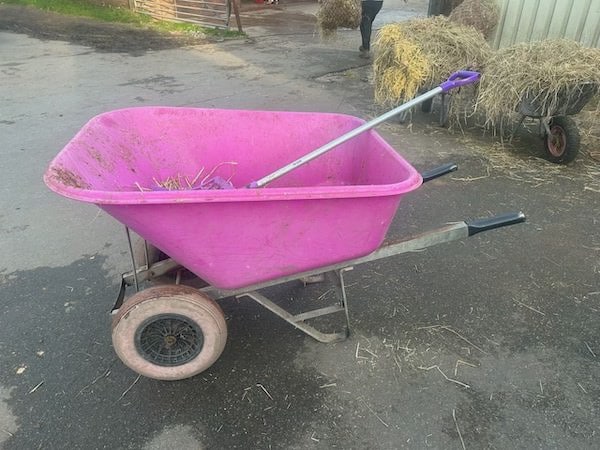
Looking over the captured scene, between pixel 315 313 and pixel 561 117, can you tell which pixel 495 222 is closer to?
pixel 315 313

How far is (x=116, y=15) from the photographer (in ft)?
38.4

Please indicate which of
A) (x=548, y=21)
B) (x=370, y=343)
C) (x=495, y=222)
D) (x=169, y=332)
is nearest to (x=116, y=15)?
(x=548, y=21)

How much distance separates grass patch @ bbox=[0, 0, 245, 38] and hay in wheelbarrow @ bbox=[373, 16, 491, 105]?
231 inches

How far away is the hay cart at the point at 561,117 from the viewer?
13.2 feet

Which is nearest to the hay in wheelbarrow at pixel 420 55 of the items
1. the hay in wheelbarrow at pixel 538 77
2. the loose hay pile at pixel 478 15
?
the hay in wheelbarrow at pixel 538 77

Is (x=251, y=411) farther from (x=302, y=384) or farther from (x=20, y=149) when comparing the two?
(x=20, y=149)

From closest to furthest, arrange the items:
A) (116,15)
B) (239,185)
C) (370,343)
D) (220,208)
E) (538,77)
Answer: (220,208), (370,343), (239,185), (538,77), (116,15)

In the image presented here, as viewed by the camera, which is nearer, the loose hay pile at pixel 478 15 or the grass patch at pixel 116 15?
the loose hay pile at pixel 478 15

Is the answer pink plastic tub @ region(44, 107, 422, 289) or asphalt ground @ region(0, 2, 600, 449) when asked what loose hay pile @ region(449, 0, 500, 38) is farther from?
pink plastic tub @ region(44, 107, 422, 289)

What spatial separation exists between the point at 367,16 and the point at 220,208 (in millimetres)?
7726

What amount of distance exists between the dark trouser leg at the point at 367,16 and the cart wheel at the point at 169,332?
745 cm

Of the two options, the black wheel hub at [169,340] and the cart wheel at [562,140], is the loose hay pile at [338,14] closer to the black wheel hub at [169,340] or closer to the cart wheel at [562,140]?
the cart wheel at [562,140]

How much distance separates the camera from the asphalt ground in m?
2.00

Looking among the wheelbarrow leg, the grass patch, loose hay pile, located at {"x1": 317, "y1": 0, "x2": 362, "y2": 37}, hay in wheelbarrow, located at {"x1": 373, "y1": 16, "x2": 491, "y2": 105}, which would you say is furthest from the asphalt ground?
the grass patch
